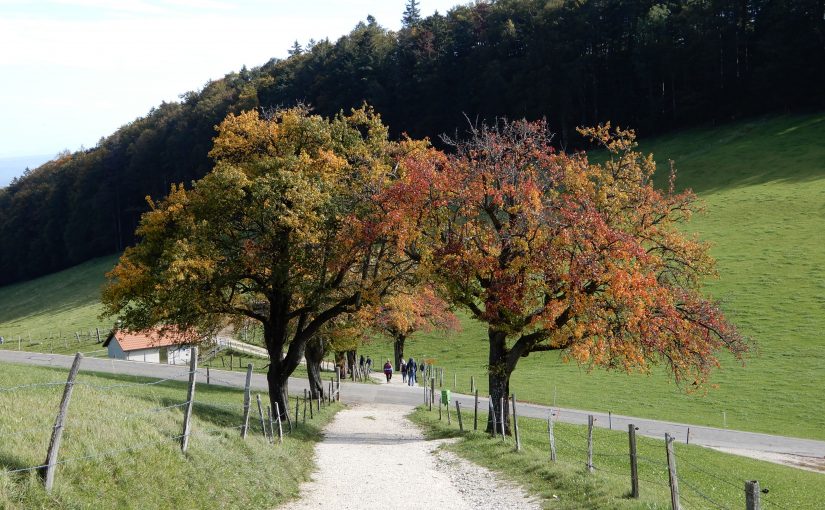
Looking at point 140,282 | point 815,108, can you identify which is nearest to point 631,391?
point 140,282

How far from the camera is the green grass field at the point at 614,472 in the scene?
52.5ft

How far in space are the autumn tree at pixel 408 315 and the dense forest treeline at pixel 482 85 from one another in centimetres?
5260

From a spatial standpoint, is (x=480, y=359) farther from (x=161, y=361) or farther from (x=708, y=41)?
(x=708, y=41)

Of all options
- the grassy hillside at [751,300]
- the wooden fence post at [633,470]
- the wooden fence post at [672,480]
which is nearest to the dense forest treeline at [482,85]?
the grassy hillside at [751,300]

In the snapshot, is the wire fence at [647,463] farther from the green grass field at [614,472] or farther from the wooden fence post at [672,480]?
the wooden fence post at [672,480]

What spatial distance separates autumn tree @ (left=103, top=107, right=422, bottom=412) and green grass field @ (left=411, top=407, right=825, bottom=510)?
23.2 ft

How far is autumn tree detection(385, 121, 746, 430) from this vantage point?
2459cm

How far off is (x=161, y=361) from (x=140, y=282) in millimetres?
46185

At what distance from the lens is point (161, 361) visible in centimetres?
6956

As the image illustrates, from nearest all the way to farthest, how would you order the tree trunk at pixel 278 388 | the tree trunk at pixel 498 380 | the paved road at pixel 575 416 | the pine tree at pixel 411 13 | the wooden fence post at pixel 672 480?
the wooden fence post at pixel 672 480
the tree trunk at pixel 498 380
the tree trunk at pixel 278 388
the paved road at pixel 575 416
the pine tree at pixel 411 13

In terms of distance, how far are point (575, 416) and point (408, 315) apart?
11.5m

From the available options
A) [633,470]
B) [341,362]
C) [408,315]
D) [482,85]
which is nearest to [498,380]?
[633,470]

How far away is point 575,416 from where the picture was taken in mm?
38688

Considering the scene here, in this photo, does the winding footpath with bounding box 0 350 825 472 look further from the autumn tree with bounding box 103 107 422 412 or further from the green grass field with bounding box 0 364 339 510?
the green grass field with bounding box 0 364 339 510
